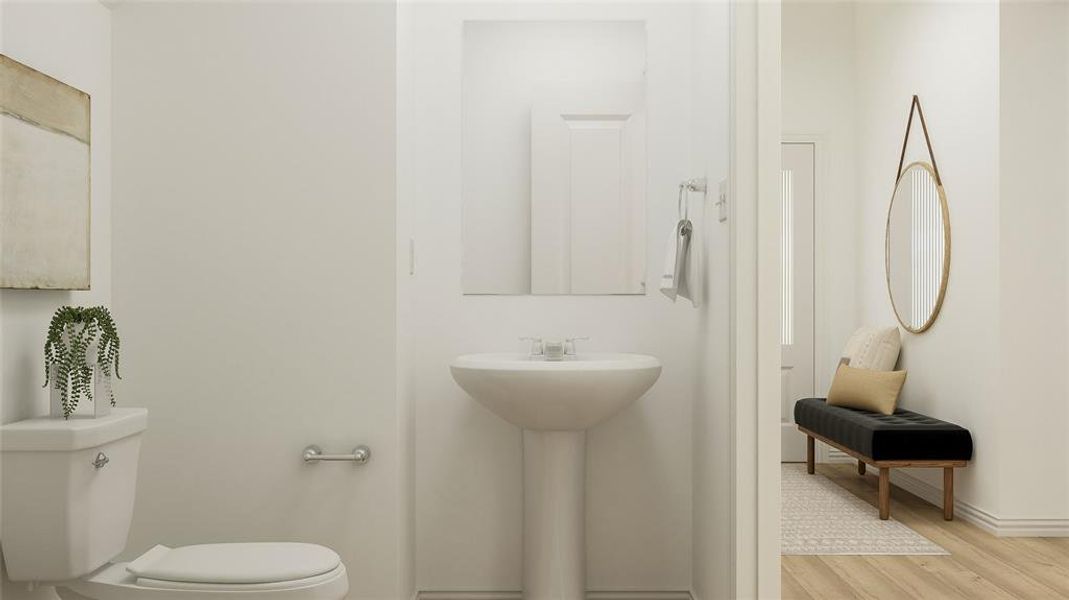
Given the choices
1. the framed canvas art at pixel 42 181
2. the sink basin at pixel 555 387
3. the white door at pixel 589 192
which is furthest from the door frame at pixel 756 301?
the framed canvas art at pixel 42 181

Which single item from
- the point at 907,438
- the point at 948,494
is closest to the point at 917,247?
the point at 907,438

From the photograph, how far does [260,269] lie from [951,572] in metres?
2.60

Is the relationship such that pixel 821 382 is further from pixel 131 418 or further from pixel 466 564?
pixel 131 418

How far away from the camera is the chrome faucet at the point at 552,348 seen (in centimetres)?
249

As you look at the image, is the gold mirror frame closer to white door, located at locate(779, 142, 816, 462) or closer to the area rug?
white door, located at locate(779, 142, 816, 462)

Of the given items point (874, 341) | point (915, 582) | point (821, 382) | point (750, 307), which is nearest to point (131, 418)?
point (750, 307)

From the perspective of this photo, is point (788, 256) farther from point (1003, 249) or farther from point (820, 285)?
point (1003, 249)

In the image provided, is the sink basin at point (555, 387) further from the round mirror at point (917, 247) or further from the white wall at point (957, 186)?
the round mirror at point (917, 247)

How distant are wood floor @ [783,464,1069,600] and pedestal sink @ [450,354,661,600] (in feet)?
2.65

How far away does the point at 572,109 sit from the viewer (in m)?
2.73

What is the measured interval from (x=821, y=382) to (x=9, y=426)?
169 inches

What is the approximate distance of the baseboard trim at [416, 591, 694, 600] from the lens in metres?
2.70

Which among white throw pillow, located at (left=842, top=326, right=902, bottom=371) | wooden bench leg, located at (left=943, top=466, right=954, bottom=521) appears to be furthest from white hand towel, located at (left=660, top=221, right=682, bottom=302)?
white throw pillow, located at (left=842, top=326, right=902, bottom=371)

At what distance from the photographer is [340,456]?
7.47 feet
